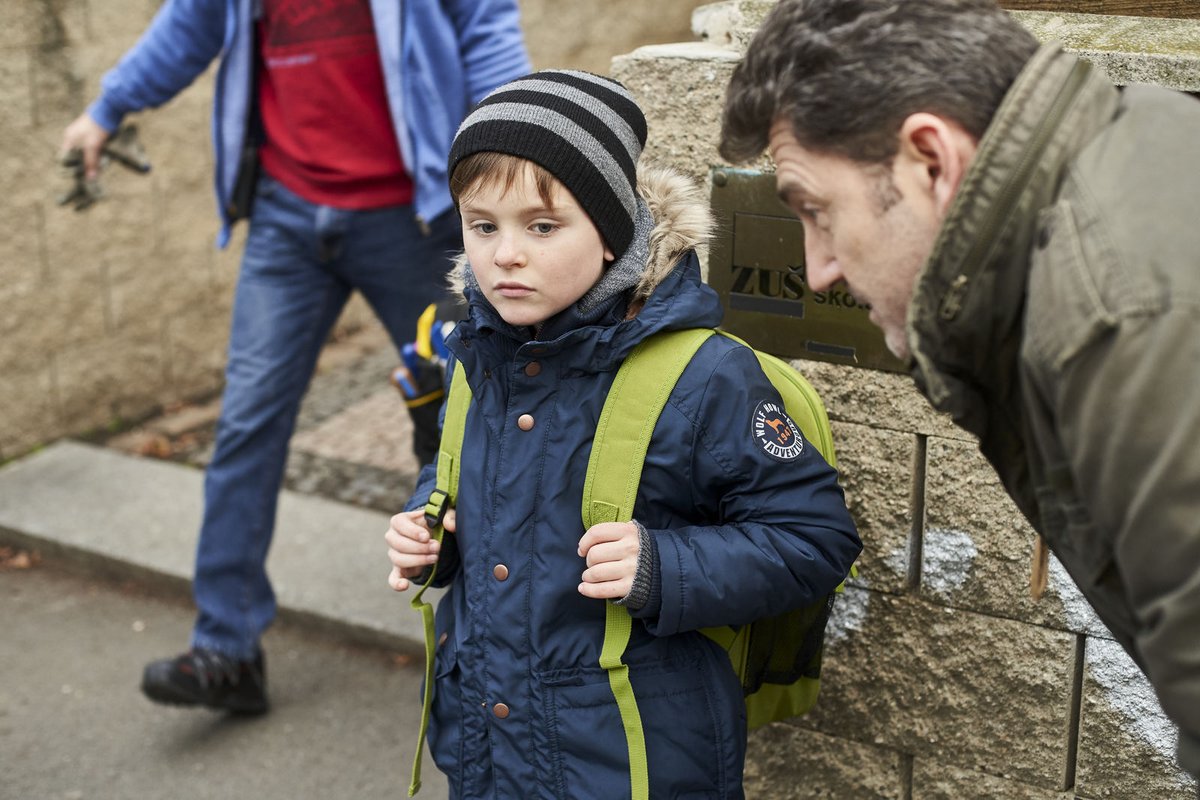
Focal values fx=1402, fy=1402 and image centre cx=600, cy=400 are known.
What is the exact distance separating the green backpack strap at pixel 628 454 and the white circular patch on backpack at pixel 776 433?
0.44 feet

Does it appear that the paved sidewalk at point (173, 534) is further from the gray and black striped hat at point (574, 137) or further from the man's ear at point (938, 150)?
the man's ear at point (938, 150)

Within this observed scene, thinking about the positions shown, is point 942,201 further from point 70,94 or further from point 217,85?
point 70,94

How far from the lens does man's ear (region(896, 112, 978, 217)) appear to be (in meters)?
1.38

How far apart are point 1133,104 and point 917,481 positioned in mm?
1272

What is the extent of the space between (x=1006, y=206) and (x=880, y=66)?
0.19 meters

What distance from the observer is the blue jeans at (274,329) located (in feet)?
11.7

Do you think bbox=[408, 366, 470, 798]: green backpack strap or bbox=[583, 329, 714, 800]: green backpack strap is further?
bbox=[408, 366, 470, 798]: green backpack strap

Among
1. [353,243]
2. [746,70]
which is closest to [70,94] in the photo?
[353,243]

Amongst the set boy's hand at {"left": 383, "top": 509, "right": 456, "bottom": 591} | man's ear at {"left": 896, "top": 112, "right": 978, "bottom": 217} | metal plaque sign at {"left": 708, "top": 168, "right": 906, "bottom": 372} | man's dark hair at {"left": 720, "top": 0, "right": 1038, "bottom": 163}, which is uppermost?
man's dark hair at {"left": 720, "top": 0, "right": 1038, "bottom": 163}

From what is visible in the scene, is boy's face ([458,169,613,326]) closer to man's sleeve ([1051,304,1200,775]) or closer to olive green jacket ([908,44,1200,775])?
olive green jacket ([908,44,1200,775])

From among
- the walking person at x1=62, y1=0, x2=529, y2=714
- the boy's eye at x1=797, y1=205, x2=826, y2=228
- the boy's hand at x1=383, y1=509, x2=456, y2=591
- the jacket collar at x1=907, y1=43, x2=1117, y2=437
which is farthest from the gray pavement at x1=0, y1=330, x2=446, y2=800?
the jacket collar at x1=907, y1=43, x2=1117, y2=437

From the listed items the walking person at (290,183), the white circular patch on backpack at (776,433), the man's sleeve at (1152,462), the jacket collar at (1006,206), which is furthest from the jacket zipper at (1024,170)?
the walking person at (290,183)

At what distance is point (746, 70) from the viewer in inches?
60.6

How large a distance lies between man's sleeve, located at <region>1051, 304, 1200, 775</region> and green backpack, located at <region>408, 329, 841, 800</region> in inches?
32.9
